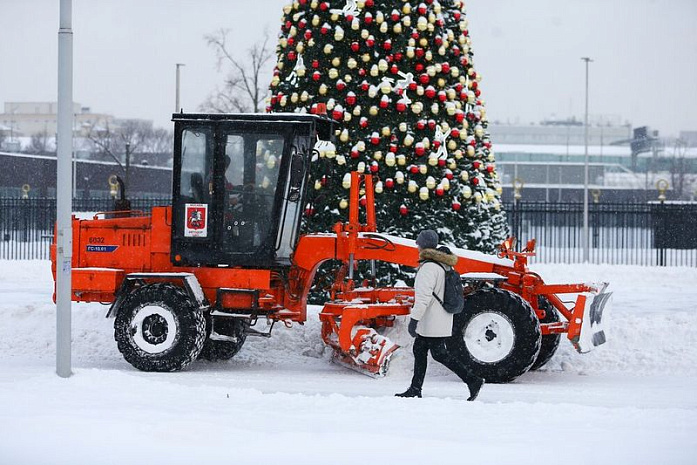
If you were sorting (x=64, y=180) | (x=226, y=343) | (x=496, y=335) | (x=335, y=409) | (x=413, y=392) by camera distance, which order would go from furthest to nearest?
(x=226, y=343), (x=496, y=335), (x=64, y=180), (x=413, y=392), (x=335, y=409)

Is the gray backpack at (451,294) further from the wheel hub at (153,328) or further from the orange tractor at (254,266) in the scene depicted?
the wheel hub at (153,328)

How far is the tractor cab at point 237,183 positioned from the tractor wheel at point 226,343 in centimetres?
97

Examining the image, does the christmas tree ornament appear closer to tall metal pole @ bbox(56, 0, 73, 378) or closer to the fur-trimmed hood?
the fur-trimmed hood

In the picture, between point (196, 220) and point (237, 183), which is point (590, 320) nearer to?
point (237, 183)

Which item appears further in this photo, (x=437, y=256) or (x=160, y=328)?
(x=160, y=328)

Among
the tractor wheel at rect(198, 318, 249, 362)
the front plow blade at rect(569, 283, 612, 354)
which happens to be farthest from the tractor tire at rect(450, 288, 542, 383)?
the tractor wheel at rect(198, 318, 249, 362)

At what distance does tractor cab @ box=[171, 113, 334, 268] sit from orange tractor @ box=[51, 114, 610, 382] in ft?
0.04

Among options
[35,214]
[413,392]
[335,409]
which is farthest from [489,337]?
[35,214]

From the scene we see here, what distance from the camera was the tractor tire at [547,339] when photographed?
12898mm

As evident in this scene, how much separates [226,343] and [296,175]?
2.54 m

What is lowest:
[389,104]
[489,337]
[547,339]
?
[547,339]

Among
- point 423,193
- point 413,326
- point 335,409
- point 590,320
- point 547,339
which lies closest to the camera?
point 335,409

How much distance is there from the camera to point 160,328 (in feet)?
41.4

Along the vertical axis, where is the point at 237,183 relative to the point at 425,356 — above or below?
above
